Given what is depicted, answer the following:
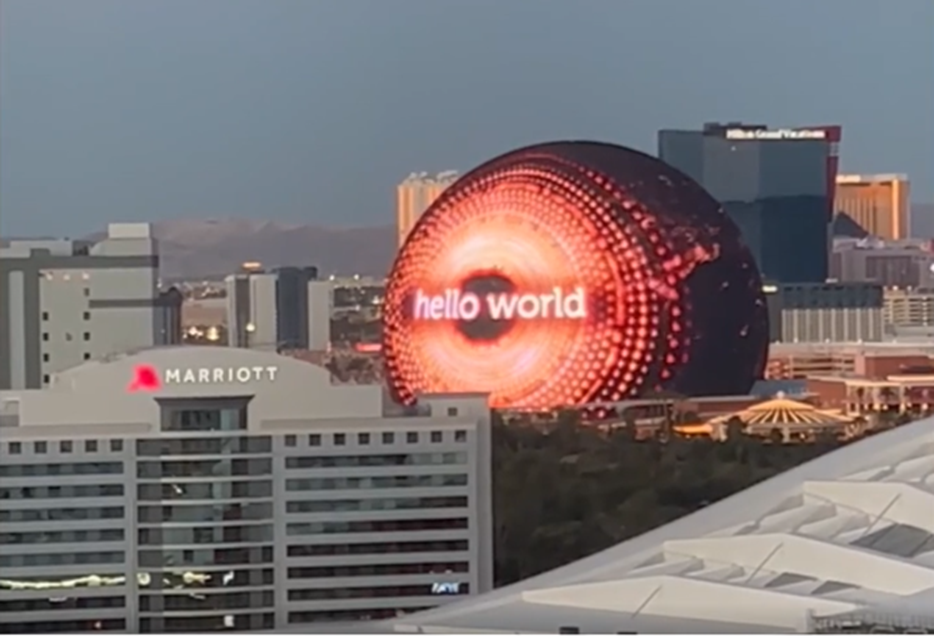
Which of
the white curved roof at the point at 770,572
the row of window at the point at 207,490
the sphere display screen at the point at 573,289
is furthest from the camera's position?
the sphere display screen at the point at 573,289

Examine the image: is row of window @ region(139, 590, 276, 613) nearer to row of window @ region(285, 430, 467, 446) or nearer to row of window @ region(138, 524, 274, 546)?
row of window @ region(138, 524, 274, 546)

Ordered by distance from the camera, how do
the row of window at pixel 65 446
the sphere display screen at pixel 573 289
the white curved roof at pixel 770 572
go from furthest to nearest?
the sphere display screen at pixel 573 289 < the row of window at pixel 65 446 < the white curved roof at pixel 770 572

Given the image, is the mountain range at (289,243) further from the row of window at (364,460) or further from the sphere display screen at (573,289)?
the row of window at (364,460)

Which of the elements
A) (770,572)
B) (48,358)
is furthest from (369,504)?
(770,572)

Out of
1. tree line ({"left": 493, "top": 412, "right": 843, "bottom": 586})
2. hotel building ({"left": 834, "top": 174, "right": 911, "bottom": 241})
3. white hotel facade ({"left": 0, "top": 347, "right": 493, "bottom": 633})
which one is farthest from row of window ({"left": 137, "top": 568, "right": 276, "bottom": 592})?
hotel building ({"left": 834, "top": 174, "right": 911, "bottom": 241})

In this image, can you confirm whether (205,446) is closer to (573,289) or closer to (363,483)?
(363,483)

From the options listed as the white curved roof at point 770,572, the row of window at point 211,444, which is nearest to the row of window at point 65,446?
the row of window at point 211,444
